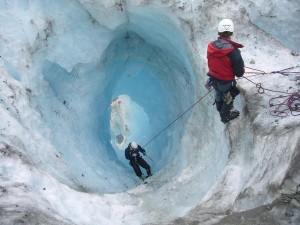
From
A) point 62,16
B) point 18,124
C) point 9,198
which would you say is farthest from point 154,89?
point 9,198

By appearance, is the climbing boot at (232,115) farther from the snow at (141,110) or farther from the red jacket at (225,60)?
the red jacket at (225,60)

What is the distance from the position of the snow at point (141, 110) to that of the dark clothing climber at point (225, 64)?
1.50 ft

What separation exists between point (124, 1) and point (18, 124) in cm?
356

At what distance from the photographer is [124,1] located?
7789 mm

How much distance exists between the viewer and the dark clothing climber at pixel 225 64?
4613 millimetres

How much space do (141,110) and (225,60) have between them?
5847 mm

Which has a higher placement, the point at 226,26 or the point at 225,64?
the point at 226,26

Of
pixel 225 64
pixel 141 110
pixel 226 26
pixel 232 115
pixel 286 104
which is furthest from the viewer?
pixel 141 110

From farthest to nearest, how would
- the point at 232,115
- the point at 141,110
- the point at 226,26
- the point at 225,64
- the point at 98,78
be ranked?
the point at 141,110 → the point at 98,78 → the point at 232,115 → the point at 225,64 → the point at 226,26

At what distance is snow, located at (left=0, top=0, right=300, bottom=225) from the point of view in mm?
4855

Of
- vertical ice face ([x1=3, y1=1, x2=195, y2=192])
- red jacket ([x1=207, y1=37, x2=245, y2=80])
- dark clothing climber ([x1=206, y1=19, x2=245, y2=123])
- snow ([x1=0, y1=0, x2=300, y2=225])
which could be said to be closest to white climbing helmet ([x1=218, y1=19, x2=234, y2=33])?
dark clothing climber ([x1=206, y1=19, x2=245, y2=123])

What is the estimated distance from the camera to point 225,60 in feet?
15.5

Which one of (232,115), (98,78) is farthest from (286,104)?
(98,78)

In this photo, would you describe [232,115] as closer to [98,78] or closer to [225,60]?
[225,60]
